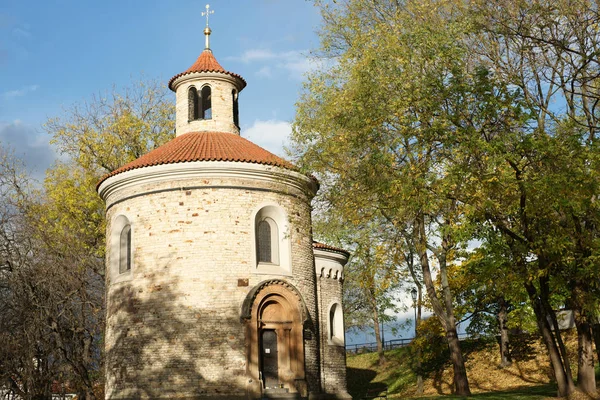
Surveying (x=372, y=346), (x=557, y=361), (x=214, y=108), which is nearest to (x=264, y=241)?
(x=214, y=108)

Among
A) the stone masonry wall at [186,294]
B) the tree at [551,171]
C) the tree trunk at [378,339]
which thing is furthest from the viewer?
the tree trunk at [378,339]

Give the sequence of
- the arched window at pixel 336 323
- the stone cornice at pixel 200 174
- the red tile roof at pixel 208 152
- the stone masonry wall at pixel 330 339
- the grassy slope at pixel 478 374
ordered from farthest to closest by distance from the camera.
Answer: the grassy slope at pixel 478 374 < the arched window at pixel 336 323 < the stone masonry wall at pixel 330 339 < the red tile roof at pixel 208 152 < the stone cornice at pixel 200 174

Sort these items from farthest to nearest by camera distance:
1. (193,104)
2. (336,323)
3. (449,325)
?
(336,323) < (193,104) < (449,325)

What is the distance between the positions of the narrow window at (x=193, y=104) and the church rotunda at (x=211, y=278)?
8.65 feet

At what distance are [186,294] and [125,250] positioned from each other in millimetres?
3193

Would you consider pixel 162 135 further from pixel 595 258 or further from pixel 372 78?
pixel 595 258

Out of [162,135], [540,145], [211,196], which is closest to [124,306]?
[211,196]

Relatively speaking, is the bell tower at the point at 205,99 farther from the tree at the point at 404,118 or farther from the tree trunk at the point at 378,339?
the tree trunk at the point at 378,339

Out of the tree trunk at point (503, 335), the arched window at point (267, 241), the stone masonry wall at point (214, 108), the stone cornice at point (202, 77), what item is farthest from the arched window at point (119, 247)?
the tree trunk at point (503, 335)

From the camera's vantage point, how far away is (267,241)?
→ 2195 centimetres

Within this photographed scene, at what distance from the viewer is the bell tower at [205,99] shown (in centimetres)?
2523

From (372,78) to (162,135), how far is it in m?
18.8

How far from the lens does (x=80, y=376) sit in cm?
2372

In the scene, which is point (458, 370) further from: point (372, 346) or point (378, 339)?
point (372, 346)
